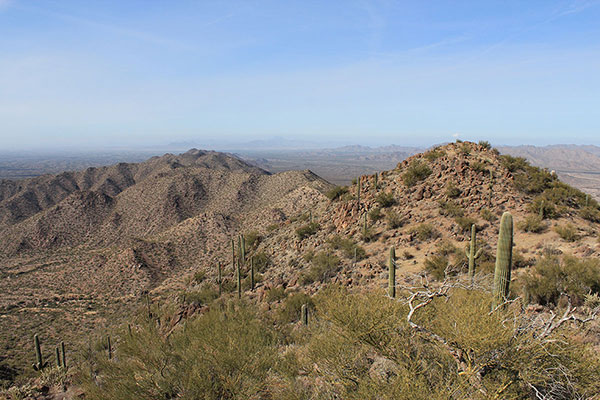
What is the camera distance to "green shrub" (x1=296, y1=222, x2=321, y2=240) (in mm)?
22297

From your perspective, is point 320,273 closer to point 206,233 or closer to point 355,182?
point 355,182

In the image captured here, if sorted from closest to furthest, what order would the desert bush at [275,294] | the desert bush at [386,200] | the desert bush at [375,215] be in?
1. the desert bush at [275,294]
2. the desert bush at [375,215]
3. the desert bush at [386,200]

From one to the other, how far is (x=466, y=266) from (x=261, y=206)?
37752 millimetres

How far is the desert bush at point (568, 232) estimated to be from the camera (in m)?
14.2

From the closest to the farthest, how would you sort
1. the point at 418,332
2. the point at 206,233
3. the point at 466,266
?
the point at 418,332
the point at 466,266
the point at 206,233

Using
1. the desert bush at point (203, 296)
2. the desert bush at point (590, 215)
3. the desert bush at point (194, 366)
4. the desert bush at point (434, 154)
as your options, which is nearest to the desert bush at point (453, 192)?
the desert bush at point (434, 154)

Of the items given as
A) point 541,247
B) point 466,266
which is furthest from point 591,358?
point 541,247

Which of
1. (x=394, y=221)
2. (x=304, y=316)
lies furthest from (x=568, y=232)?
(x=304, y=316)

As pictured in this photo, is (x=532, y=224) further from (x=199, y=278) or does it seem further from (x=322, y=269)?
(x=199, y=278)

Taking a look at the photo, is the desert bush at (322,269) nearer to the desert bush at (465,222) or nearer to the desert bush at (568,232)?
the desert bush at (465,222)

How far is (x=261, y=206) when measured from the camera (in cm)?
4966

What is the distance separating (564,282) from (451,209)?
22.9ft

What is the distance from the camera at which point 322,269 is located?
56.4 feet

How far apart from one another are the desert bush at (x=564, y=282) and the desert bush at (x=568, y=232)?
301 centimetres
